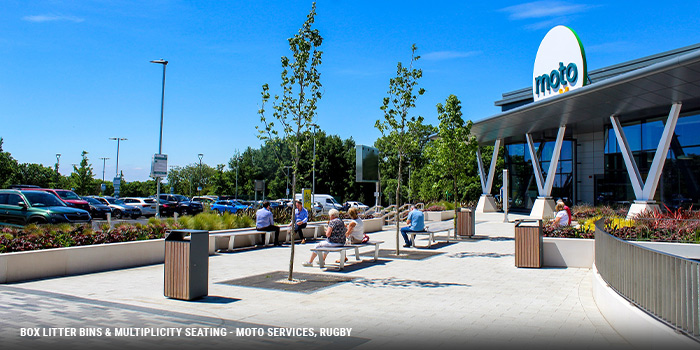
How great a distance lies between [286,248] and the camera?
15172 mm

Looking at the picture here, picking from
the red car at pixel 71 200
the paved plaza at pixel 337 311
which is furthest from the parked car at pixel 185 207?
the paved plaza at pixel 337 311

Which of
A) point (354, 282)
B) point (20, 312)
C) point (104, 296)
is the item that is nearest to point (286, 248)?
point (354, 282)

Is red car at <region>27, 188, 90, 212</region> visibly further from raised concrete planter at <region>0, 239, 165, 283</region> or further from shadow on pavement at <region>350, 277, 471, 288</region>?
shadow on pavement at <region>350, 277, 471, 288</region>

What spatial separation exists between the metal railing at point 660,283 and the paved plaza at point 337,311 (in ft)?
1.83

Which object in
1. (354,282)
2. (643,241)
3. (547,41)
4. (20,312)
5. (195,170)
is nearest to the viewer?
(20,312)

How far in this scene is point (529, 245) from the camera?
1118 cm

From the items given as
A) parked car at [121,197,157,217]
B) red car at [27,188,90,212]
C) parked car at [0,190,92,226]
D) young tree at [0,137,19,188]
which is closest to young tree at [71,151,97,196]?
young tree at [0,137,19,188]

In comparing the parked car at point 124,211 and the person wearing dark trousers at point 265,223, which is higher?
the person wearing dark trousers at point 265,223

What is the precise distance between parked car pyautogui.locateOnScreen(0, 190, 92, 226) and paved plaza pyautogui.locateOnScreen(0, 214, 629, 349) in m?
7.30

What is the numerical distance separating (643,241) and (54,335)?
1119 centimetres

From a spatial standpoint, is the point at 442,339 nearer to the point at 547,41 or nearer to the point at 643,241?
the point at 643,241

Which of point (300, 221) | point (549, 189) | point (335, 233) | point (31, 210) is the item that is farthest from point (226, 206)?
point (335, 233)

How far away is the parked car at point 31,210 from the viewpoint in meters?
16.2

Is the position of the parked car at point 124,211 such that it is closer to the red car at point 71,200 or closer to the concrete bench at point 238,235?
the red car at point 71,200
